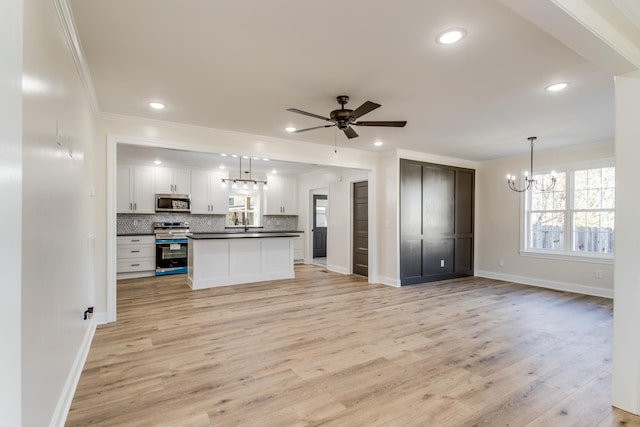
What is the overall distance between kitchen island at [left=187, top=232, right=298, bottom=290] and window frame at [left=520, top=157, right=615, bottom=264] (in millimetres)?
4585

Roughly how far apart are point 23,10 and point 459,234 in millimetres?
6936

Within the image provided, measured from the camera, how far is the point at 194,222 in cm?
769

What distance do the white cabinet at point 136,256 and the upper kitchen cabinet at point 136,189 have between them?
0.71 metres

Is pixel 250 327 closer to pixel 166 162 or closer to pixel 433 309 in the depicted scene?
pixel 433 309

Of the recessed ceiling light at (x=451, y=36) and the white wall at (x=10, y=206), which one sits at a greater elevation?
the recessed ceiling light at (x=451, y=36)

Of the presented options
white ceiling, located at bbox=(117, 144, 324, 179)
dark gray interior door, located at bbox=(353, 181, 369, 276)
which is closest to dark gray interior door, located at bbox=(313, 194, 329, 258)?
white ceiling, located at bbox=(117, 144, 324, 179)

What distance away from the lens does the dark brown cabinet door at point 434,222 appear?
19.4 feet

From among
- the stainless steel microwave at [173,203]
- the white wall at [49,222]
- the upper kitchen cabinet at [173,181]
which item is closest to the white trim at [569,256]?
the white wall at [49,222]

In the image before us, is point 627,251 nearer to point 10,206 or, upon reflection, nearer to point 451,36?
point 451,36

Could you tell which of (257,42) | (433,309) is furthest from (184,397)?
(433,309)

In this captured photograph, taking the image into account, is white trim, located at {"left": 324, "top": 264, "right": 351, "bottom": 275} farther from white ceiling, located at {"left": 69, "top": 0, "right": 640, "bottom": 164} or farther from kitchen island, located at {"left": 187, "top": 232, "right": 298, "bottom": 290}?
white ceiling, located at {"left": 69, "top": 0, "right": 640, "bottom": 164}

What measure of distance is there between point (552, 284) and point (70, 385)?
6866mm

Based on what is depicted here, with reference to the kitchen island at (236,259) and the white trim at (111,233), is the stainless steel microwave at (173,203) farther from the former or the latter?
the white trim at (111,233)

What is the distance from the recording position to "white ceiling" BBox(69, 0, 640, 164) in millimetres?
1920
